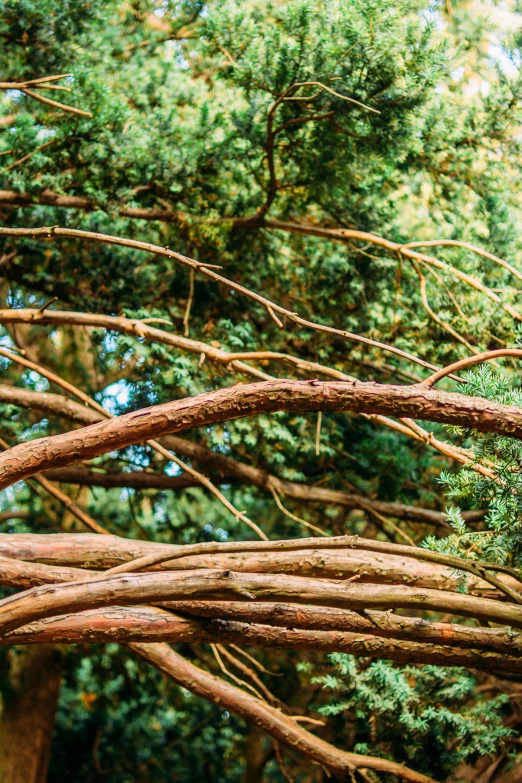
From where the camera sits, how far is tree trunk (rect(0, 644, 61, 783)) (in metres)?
5.59

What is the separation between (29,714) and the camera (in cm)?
581

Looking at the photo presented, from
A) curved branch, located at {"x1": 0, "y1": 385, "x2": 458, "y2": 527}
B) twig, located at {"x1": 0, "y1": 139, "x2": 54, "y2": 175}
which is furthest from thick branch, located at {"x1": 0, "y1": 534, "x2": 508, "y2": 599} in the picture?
twig, located at {"x1": 0, "y1": 139, "x2": 54, "y2": 175}

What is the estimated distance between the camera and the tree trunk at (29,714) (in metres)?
5.59

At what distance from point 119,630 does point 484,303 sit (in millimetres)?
3094

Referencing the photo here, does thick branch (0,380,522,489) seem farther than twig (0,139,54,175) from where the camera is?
No

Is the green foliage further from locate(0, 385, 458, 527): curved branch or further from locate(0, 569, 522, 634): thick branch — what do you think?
locate(0, 569, 522, 634): thick branch

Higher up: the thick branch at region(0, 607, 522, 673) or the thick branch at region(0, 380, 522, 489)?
the thick branch at region(0, 380, 522, 489)

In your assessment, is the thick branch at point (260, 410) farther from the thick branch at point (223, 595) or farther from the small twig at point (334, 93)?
the small twig at point (334, 93)

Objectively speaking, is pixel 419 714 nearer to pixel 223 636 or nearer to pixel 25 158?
pixel 223 636

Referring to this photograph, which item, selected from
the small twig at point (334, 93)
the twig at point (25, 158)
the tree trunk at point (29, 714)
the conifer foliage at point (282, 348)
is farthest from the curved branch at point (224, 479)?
the small twig at point (334, 93)

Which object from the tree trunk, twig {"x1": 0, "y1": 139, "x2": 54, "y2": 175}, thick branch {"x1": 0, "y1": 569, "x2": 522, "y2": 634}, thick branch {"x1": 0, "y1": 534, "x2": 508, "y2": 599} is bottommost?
the tree trunk

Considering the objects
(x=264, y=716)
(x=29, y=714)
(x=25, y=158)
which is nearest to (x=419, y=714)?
(x=264, y=716)

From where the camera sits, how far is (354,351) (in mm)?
4938

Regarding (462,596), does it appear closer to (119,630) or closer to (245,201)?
(119,630)
